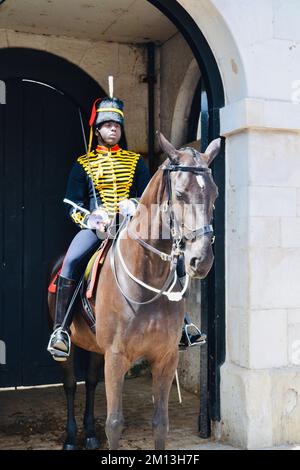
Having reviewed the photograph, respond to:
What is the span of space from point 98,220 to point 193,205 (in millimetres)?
1104

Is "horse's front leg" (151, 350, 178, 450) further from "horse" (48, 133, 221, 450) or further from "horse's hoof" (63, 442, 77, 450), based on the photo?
"horse's hoof" (63, 442, 77, 450)

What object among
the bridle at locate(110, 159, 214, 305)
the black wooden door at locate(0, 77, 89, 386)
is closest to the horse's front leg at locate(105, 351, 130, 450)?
the bridle at locate(110, 159, 214, 305)

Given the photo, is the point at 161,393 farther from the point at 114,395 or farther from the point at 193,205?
the point at 193,205

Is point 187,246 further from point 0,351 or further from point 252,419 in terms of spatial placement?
point 0,351

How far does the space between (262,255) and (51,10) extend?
133 inches

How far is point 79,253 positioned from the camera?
14.4 ft

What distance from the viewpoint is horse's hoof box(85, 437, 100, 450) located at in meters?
4.71

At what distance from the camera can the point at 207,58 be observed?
4.93 m

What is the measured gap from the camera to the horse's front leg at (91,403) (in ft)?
15.6

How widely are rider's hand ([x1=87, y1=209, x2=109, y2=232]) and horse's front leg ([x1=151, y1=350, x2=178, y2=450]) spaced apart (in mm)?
1006

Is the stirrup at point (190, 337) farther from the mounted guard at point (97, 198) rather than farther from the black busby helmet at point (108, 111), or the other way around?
the black busby helmet at point (108, 111)

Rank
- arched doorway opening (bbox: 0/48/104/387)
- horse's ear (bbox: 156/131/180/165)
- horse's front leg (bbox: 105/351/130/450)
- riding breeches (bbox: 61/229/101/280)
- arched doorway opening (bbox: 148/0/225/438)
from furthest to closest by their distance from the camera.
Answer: arched doorway opening (bbox: 0/48/104/387) → arched doorway opening (bbox: 148/0/225/438) → riding breeches (bbox: 61/229/101/280) → horse's front leg (bbox: 105/351/130/450) → horse's ear (bbox: 156/131/180/165)

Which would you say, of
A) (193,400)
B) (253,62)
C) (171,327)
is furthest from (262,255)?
(193,400)

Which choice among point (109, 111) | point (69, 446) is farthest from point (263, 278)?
point (69, 446)
